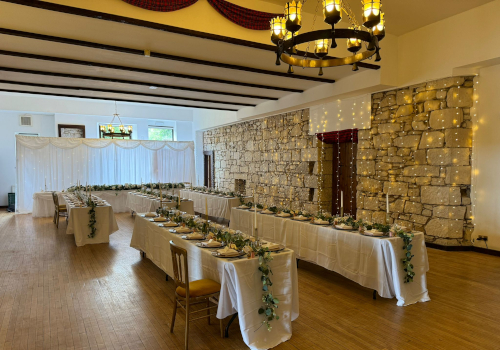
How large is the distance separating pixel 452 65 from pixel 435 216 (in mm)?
2969

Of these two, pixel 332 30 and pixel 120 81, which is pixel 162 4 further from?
pixel 120 81

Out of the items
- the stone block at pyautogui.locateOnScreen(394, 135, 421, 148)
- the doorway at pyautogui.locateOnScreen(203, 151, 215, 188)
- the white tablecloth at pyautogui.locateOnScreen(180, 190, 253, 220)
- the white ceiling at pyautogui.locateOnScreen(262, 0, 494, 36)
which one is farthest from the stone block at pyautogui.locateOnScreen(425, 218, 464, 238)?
the doorway at pyautogui.locateOnScreen(203, 151, 215, 188)

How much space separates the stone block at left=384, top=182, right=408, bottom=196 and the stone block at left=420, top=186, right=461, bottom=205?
40cm

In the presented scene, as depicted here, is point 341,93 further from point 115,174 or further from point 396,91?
point 115,174

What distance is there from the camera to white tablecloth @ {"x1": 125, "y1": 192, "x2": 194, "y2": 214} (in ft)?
30.3

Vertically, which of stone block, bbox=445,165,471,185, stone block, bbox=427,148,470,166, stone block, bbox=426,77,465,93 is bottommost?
stone block, bbox=445,165,471,185

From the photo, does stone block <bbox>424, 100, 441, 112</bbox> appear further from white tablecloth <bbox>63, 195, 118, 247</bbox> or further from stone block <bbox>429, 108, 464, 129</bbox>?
white tablecloth <bbox>63, 195, 118, 247</bbox>

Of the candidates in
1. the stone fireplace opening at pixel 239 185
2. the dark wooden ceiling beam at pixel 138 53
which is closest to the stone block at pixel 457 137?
the dark wooden ceiling beam at pixel 138 53

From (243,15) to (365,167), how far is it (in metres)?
4.71

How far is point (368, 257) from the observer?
14.7ft

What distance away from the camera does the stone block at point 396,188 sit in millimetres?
7574

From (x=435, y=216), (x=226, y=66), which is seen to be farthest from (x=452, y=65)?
(x=226, y=66)

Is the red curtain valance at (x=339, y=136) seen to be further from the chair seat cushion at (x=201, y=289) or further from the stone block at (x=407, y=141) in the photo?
the chair seat cushion at (x=201, y=289)

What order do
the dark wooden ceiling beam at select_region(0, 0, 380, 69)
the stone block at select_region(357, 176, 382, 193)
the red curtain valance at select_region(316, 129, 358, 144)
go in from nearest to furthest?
the dark wooden ceiling beam at select_region(0, 0, 380, 69)
the stone block at select_region(357, 176, 382, 193)
the red curtain valance at select_region(316, 129, 358, 144)
